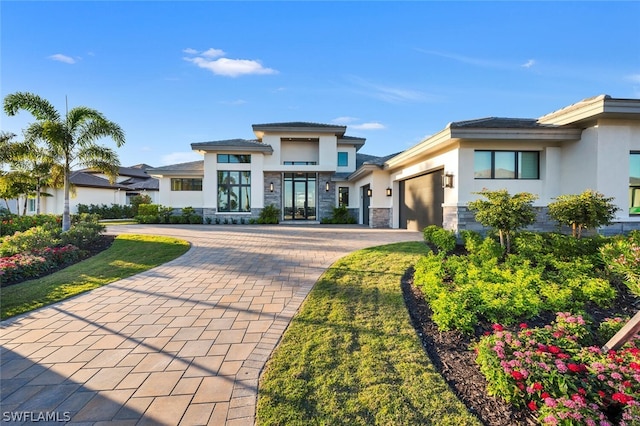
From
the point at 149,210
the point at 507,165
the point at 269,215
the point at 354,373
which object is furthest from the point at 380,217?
the point at 149,210

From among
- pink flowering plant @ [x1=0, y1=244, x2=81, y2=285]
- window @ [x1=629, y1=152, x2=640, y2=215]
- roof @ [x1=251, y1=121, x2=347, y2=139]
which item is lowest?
pink flowering plant @ [x1=0, y1=244, x2=81, y2=285]

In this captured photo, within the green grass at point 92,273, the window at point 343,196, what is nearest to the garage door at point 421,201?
the window at point 343,196

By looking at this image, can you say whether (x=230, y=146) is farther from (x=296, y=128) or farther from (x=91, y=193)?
(x=91, y=193)

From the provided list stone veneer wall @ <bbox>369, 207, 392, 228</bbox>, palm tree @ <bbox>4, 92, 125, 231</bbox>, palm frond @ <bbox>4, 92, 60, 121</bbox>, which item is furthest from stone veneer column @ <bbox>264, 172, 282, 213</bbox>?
palm frond @ <bbox>4, 92, 60, 121</bbox>

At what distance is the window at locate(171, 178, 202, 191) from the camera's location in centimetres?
1945

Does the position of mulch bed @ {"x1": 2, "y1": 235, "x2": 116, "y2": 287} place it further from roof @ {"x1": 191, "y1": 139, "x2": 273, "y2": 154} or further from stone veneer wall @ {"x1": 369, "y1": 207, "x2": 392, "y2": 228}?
stone veneer wall @ {"x1": 369, "y1": 207, "x2": 392, "y2": 228}

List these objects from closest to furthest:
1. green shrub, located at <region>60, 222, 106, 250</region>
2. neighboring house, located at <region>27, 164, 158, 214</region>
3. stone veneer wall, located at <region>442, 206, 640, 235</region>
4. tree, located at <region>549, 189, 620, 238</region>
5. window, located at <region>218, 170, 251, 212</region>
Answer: tree, located at <region>549, 189, 620, 238</region> < stone veneer wall, located at <region>442, 206, 640, 235</region> < green shrub, located at <region>60, 222, 106, 250</region> < window, located at <region>218, 170, 251, 212</region> < neighboring house, located at <region>27, 164, 158, 214</region>

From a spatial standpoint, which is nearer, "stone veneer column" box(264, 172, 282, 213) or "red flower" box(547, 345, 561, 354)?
"red flower" box(547, 345, 561, 354)

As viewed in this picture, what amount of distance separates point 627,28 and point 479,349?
10.9 m

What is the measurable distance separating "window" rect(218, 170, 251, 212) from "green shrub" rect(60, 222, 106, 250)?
8.42 m

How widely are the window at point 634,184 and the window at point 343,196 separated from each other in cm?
1376

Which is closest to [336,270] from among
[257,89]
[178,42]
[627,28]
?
[178,42]

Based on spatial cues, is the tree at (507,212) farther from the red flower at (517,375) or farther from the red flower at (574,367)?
the red flower at (517,375)

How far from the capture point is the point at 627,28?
8125mm
